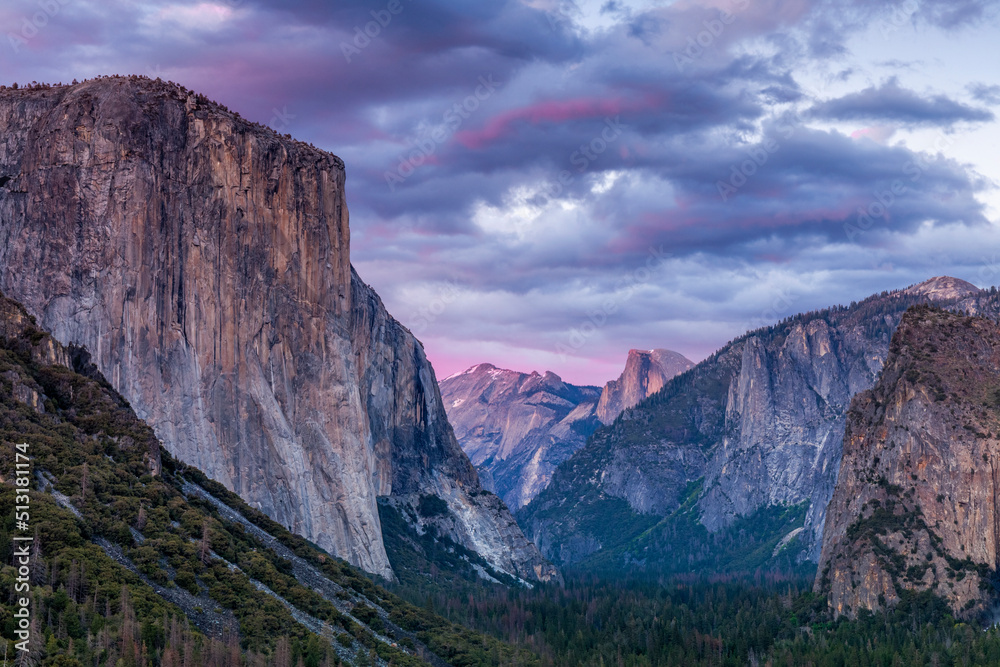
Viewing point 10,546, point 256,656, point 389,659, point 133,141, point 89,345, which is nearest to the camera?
point 10,546

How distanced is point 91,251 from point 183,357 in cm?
2200

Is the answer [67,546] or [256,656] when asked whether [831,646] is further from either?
[67,546]

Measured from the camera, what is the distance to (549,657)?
19238 centimetres

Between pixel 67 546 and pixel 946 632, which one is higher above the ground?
pixel 67 546

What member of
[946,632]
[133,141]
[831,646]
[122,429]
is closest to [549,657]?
[831,646]

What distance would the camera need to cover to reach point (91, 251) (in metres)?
190

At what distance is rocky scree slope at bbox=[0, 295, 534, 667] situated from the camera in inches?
4134

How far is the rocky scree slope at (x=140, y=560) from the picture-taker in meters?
105

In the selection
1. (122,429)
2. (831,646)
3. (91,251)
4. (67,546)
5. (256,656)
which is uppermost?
(91,251)

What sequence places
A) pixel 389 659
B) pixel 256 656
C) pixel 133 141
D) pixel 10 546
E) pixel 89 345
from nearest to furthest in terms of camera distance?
1. pixel 10 546
2. pixel 256 656
3. pixel 389 659
4. pixel 89 345
5. pixel 133 141

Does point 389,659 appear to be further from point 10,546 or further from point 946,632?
point 946,632

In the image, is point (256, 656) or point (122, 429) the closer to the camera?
point (256, 656)

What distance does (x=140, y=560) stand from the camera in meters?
120

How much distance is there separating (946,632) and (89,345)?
145 m
